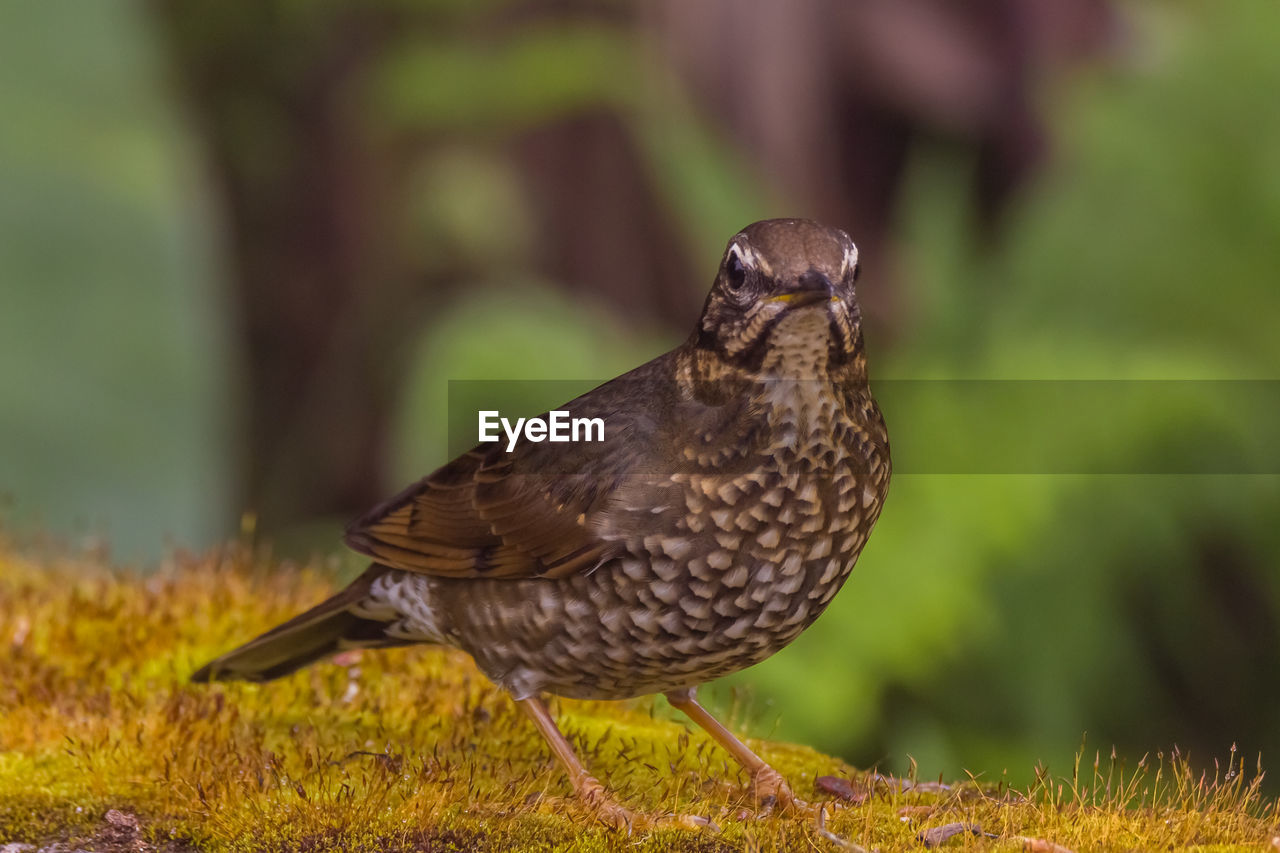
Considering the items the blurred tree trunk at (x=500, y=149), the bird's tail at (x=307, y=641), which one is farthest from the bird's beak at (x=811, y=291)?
the blurred tree trunk at (x=500, y=149)

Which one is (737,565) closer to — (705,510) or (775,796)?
(705,510)

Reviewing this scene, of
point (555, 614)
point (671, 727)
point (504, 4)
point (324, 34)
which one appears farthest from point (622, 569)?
point (324, 34)

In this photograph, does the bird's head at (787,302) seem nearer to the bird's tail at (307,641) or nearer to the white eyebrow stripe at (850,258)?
the white eyebrow stripe at (850,258)

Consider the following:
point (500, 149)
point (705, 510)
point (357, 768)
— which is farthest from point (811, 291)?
point (500, 149)

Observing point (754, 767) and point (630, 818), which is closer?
point (630, 818)

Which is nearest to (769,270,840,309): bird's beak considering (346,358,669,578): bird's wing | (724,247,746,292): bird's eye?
(724,247,746,292): bird's eye
